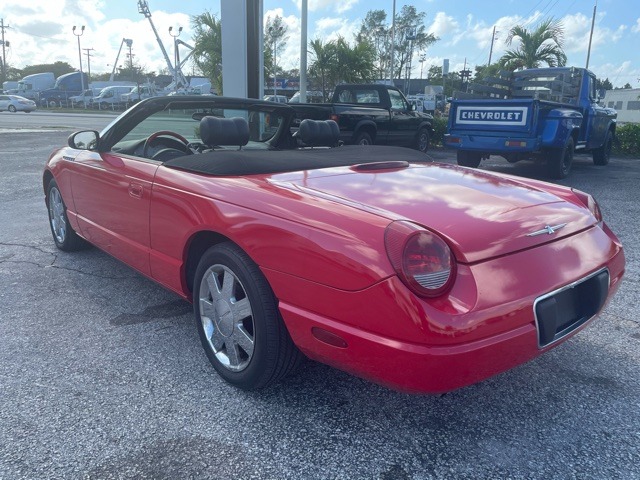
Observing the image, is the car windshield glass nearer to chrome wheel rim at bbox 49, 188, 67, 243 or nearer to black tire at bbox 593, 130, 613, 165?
chrome wheel rim at bbox 49, 188, 67, 243

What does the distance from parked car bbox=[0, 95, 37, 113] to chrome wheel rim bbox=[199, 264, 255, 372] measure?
4487cm

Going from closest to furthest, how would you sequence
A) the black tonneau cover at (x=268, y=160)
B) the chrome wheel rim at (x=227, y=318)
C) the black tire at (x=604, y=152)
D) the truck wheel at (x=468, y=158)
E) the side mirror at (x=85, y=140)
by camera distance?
the chrome wheel rim at (x=227, y=318), the black tonneau cover at (x=268, y=160), the side mirror at (x=85, y=140), the truck wheel at (x=468, y=158), the black tire at (x=604, y=152)

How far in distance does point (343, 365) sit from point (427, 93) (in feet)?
156

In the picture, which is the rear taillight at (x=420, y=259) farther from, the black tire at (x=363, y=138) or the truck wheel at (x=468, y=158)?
the black tire at (x=363, y=138)

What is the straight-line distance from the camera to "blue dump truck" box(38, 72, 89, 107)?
2103 inches

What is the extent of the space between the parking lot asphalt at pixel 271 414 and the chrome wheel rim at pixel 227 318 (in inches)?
6.3

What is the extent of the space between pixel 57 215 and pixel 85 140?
984mm

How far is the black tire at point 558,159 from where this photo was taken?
30.6 ft

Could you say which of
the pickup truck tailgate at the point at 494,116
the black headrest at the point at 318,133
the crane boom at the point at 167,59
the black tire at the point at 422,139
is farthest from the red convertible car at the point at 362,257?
the crane boom at the point at 167,59

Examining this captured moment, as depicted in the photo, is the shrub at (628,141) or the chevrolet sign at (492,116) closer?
the chevrolet sign at (492,116)

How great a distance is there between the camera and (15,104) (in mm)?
40500

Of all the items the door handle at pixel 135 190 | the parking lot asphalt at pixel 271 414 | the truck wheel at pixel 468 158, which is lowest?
the parking lot asphalt at pixel 271 414

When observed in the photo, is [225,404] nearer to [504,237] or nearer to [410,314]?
[410,314]

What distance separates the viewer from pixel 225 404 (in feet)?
7.82
